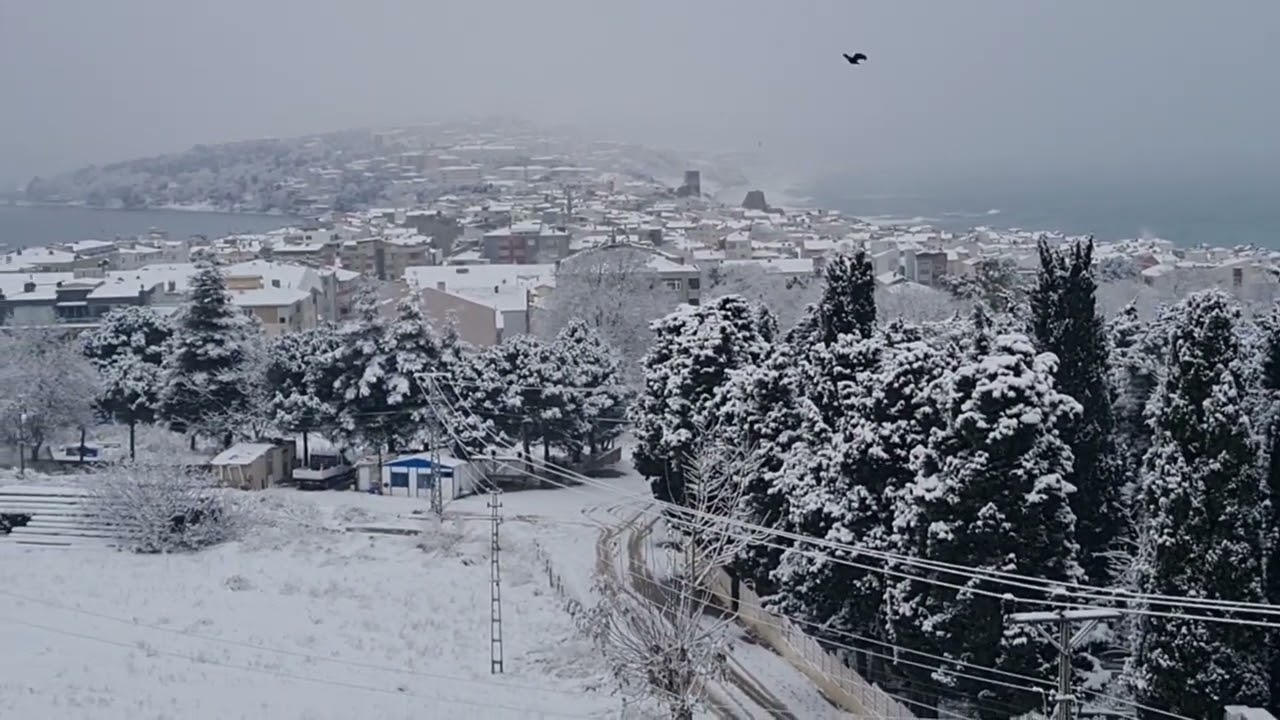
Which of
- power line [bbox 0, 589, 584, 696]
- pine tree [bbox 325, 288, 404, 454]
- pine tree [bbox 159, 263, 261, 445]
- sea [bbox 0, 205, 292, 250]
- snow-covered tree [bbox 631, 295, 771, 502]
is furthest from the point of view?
sea [bbox 0, 205, 292, 250]

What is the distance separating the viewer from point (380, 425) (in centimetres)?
2031

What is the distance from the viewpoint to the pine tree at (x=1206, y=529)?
9.07 metres

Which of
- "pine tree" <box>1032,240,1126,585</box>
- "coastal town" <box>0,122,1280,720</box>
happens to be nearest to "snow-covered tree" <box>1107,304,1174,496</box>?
"coastal town" <box>0,122,1280,720</box>

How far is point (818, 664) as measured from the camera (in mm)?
12203

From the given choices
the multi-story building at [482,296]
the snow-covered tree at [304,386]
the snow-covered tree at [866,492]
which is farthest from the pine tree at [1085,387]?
the multi-story building at [482,296]

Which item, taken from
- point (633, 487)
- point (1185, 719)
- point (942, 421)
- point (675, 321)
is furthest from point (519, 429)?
point (1185, 719)

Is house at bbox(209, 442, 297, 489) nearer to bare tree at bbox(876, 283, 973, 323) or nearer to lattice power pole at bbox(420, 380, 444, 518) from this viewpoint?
lattice power pole at bbox(420, 380, 444, 518)

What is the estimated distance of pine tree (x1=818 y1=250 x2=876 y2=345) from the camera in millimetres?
14547

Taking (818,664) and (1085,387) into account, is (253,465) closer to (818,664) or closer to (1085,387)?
(818,664)

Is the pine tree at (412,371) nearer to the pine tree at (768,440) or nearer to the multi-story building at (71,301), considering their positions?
the pine tree at (768,440)

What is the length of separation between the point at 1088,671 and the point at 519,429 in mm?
11827

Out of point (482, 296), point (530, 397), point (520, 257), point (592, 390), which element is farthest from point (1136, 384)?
point (520, 257)

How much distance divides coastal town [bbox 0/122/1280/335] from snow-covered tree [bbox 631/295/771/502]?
300 centimetres

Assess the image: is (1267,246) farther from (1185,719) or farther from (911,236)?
(1185,719)
